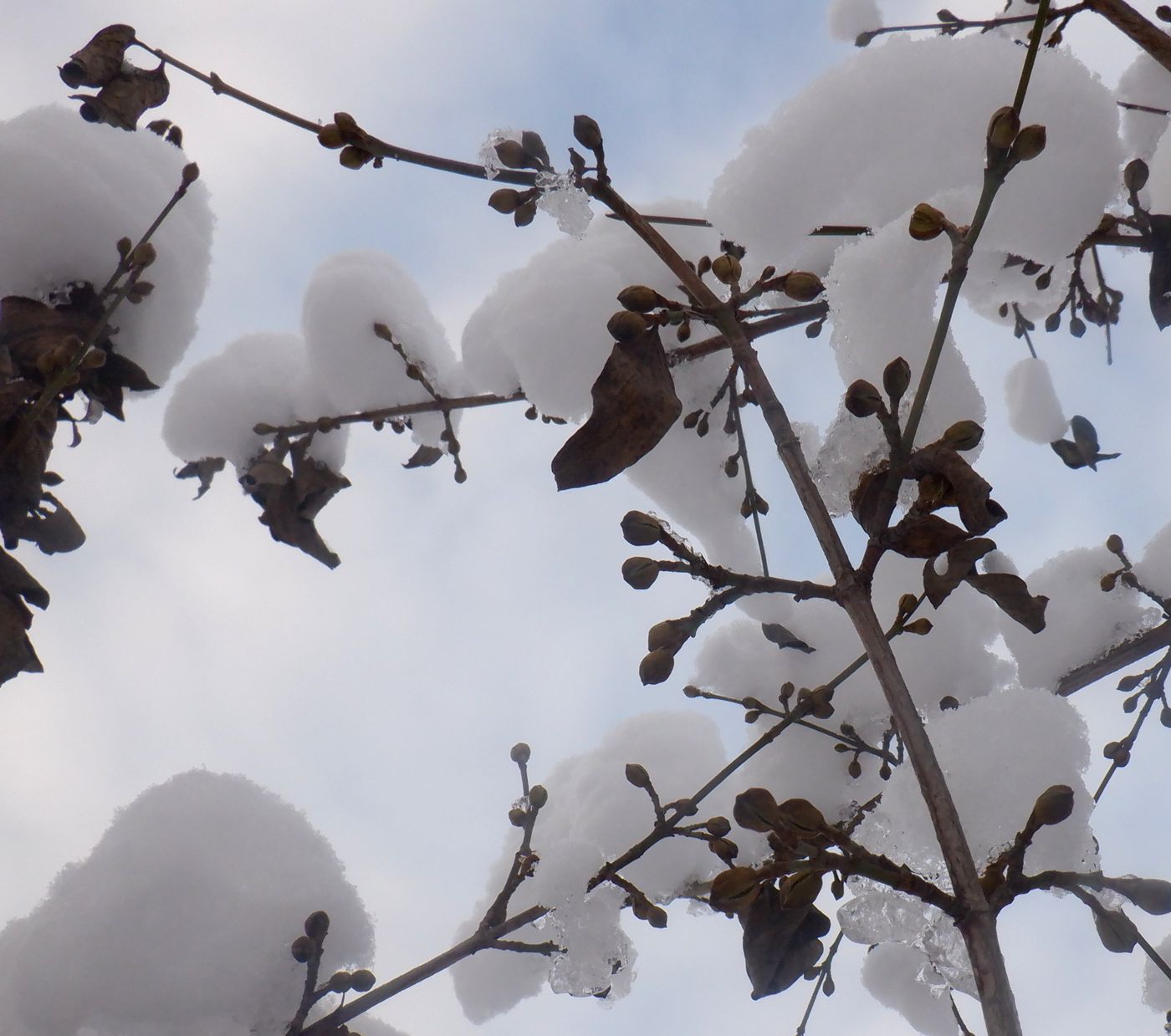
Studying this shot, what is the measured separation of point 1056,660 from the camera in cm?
209

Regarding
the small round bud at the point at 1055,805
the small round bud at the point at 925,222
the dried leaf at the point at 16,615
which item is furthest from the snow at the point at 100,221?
the small round bud at the point at 1055,805

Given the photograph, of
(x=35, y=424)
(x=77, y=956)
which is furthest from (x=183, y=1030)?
(x=35, y=424)

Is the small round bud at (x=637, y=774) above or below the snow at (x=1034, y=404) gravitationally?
below

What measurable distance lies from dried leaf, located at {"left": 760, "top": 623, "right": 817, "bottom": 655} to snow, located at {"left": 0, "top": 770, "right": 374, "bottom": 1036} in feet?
3.15

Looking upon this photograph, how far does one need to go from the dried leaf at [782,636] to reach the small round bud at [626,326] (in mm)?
1116

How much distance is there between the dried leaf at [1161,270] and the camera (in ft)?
5.14

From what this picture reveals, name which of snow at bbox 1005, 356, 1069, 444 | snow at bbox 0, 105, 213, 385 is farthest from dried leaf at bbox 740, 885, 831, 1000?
snow at bbox 1005, 356, 1069, 444

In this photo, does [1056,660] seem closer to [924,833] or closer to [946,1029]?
[946,1029]

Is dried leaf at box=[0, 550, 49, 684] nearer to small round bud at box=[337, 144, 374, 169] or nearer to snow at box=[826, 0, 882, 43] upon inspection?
small round bud at box=[337, 144, 374, 169]

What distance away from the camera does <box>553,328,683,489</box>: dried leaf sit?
3.02ft

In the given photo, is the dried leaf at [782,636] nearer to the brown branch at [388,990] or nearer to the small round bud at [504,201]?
the brown branch at [388,990]

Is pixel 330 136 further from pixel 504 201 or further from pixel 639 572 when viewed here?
pixel 639 572

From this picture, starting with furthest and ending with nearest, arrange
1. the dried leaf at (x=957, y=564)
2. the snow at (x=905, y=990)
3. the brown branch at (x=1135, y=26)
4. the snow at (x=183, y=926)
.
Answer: the snow at (x=905, y=990)
the snow at (x=183, y=926)
the brown branch at (x=1135, y=26)
the dried leaf at (x=957, y=564)

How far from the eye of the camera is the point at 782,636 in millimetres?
1935
